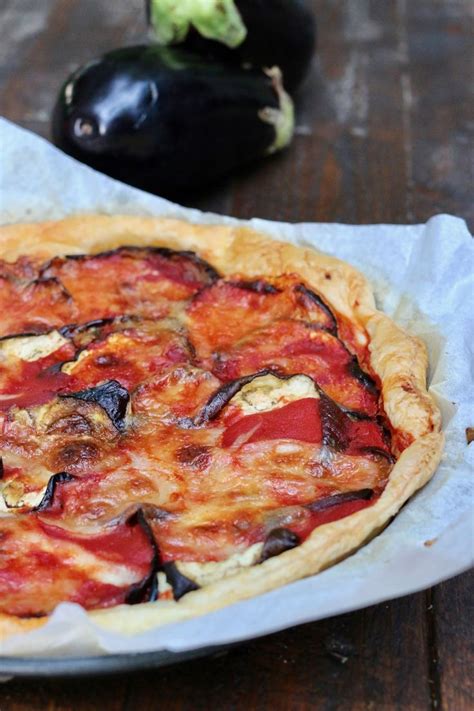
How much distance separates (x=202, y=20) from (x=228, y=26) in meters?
0.12

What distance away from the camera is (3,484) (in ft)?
8.59

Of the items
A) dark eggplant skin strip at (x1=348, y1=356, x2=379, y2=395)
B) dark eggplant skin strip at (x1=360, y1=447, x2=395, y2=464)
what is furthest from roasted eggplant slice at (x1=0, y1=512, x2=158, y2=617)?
dark eggplant skin strip at (x1=348, y1=356, x2=379, y2=395)

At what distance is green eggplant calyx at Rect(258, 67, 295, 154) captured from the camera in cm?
461

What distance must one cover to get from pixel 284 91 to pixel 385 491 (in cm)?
282

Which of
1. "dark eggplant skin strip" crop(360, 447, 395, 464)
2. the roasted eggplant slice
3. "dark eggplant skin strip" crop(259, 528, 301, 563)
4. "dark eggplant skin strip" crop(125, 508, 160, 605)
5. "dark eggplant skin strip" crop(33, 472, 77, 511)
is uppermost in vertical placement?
"dark eggplant skin strip" crop(259, 528, 301, 563)

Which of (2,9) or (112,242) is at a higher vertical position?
(112,242)

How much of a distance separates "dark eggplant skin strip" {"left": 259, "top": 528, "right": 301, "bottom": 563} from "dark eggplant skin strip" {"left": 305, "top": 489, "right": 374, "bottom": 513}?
14 cm

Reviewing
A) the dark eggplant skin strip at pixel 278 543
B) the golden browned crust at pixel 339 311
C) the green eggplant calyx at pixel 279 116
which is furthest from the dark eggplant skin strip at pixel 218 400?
the green eggplant calyx at pixel 279 116

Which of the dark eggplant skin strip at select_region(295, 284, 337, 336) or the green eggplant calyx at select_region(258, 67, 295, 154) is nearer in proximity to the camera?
the dark eggplant skin strip at select_region(295, 284, 337, 336)

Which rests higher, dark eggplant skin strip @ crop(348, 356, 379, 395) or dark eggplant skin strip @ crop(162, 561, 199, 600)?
dark eggplant skin strip @ crop(162, 561, 199, 600)

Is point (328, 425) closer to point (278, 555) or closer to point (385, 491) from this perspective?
point (385, 491)

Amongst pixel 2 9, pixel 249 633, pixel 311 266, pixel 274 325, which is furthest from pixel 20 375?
pixel 2 9

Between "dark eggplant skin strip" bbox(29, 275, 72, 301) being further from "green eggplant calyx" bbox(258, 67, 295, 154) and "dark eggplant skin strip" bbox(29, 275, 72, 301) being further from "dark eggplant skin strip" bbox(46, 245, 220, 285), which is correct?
"green eggplant calyx" bbox(258, 67, 295, 154)

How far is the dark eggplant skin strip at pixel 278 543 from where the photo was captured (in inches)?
92.8
